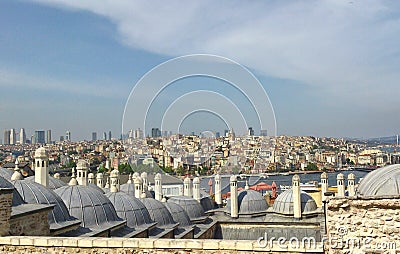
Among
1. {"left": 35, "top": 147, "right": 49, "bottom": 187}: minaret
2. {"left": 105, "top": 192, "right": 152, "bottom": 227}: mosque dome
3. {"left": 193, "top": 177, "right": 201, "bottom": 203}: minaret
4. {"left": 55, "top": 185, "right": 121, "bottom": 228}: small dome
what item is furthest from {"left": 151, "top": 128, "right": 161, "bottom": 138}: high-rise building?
{"left": 55, "top": 185, "right": 121, "bottom": 228}: small dome

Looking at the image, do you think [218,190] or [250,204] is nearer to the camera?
[250,204]

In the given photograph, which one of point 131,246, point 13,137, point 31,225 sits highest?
point 13,137

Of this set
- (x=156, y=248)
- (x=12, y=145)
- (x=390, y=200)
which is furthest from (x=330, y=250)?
(x=12, y=145)

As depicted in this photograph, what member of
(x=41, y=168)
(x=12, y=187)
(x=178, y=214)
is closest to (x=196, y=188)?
(x=178, y=214)

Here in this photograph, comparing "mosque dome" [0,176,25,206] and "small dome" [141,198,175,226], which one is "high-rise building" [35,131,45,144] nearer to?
"small dome" [141,198,175,226]

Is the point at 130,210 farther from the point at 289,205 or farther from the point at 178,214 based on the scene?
the point at 289,205


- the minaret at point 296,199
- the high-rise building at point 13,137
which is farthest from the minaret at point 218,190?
the high-rise building at point 13,137
